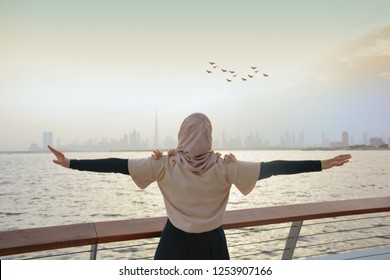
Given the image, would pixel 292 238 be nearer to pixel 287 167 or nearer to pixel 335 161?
pixel 335 161

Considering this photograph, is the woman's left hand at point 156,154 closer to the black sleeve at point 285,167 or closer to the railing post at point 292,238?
the black sleeve at point 285,167

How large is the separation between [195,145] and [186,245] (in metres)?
0.45

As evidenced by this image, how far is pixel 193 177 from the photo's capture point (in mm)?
1532

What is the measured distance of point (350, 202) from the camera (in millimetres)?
2355

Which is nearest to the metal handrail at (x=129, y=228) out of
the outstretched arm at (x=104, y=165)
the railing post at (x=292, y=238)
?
the railing post at (x=292, y=238)

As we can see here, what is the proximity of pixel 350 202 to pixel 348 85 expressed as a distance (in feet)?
83.9

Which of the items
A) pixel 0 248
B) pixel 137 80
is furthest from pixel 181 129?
pixel 137 80

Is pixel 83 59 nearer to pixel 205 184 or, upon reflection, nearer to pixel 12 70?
pixel 12 70

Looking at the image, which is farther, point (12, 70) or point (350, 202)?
point (12, 70)

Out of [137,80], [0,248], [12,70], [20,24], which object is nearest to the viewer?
[0,248]

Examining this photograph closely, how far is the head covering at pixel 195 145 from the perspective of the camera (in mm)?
1546

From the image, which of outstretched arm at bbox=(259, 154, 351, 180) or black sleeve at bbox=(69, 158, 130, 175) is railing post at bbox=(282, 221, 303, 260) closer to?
outstretched arm at bbox=(259, 154, 351, 180)

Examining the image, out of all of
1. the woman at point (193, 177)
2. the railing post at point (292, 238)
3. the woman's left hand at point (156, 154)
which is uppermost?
the woman's left hand at point (156, 154)

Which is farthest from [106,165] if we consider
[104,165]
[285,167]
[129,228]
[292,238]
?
[292,238]
